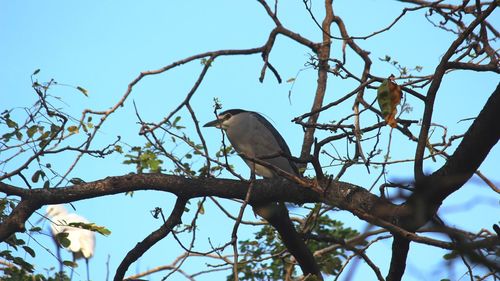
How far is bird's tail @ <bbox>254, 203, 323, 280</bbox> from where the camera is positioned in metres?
3.59

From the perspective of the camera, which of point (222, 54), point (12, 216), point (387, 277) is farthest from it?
point (222, 54)

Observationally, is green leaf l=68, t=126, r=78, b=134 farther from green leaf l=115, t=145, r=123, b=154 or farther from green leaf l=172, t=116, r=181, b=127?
green leaf l=172, t=116, r=181, b=127

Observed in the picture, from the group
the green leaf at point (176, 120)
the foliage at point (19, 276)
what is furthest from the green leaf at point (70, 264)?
the green leaf at point (176, 120)

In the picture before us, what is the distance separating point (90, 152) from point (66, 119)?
0.32 metres

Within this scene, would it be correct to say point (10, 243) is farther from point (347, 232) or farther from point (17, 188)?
point (347, 232)

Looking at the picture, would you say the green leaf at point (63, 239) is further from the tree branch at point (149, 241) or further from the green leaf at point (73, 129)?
the green leaf at point (73, 129)

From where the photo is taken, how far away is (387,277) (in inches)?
119

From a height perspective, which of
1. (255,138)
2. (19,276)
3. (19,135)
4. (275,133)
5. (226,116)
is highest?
(226,116)

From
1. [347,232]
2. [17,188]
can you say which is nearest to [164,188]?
[17,188]

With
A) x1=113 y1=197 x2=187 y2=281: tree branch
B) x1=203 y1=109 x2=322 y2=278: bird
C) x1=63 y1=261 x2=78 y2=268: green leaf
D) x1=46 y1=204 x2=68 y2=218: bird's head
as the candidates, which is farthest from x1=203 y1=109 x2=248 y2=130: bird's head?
x1=63 y1=261 x2=78 y2=268: green leaf

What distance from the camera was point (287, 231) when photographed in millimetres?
3664

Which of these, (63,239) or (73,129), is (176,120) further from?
(63,239)

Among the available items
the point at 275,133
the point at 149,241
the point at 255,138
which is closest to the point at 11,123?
the point at 149,241

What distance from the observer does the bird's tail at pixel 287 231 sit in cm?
359
